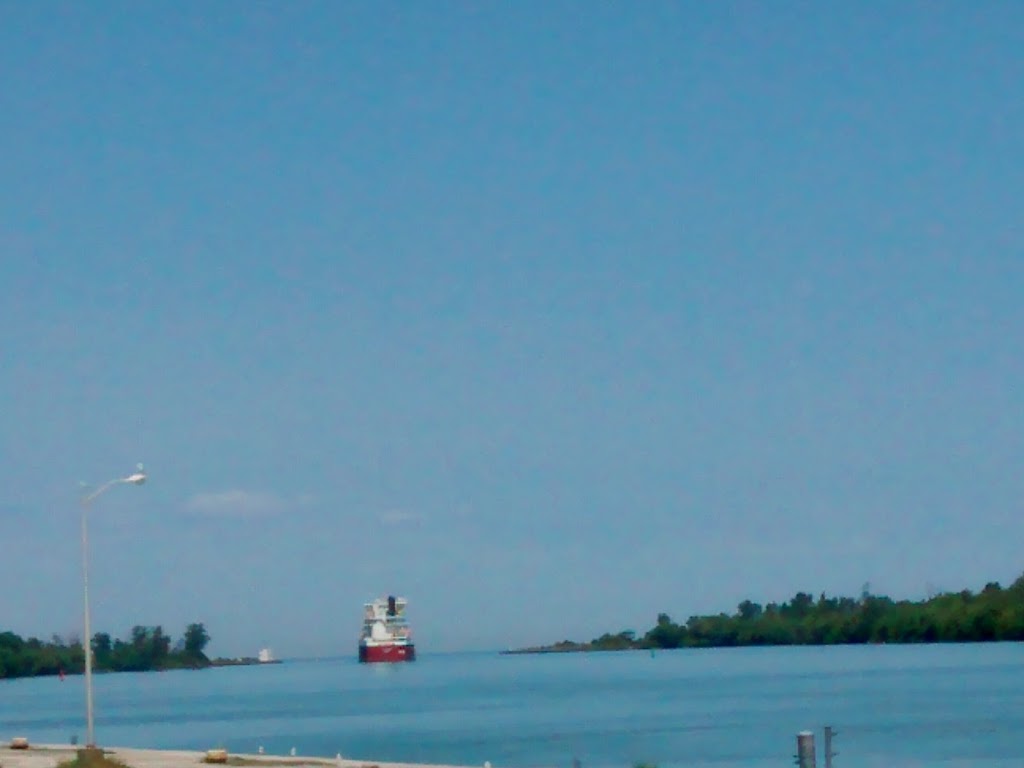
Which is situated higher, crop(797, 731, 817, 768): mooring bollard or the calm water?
crop(797, 731, 817, 768): mooring bollard

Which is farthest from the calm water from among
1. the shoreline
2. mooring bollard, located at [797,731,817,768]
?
mooring bollard, located at [797,731,817,768]

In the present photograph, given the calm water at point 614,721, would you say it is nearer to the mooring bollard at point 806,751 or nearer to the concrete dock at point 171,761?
the concrete dock at point 171,761

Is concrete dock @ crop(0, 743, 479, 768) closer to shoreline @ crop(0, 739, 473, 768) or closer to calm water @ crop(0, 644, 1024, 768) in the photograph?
shoreline @ crop(0, 739, 473, 768)

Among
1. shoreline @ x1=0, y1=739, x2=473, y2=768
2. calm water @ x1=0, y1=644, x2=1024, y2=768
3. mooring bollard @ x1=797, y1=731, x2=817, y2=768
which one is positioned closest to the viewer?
mooring bollard @ x1=797, y1=731, x2=817, y2=768

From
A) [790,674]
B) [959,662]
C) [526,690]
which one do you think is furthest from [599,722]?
[959,662]

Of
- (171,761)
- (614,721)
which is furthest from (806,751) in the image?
(614,721)

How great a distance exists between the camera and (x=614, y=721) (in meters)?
90.9

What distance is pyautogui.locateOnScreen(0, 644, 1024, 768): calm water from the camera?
217 ft

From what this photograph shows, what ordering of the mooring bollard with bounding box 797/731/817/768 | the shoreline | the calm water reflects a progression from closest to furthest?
the mooring bollard with bounding box 797/731/817/768 < the shoreline < the calm water

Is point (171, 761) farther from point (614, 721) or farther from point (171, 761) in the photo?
point (614, 721)

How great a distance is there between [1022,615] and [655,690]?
241ft

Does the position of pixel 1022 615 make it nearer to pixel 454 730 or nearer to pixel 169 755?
pixel 454 730

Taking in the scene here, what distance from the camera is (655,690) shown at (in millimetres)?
138625

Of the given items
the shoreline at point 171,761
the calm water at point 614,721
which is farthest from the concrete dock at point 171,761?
the calm water at point 614,721
